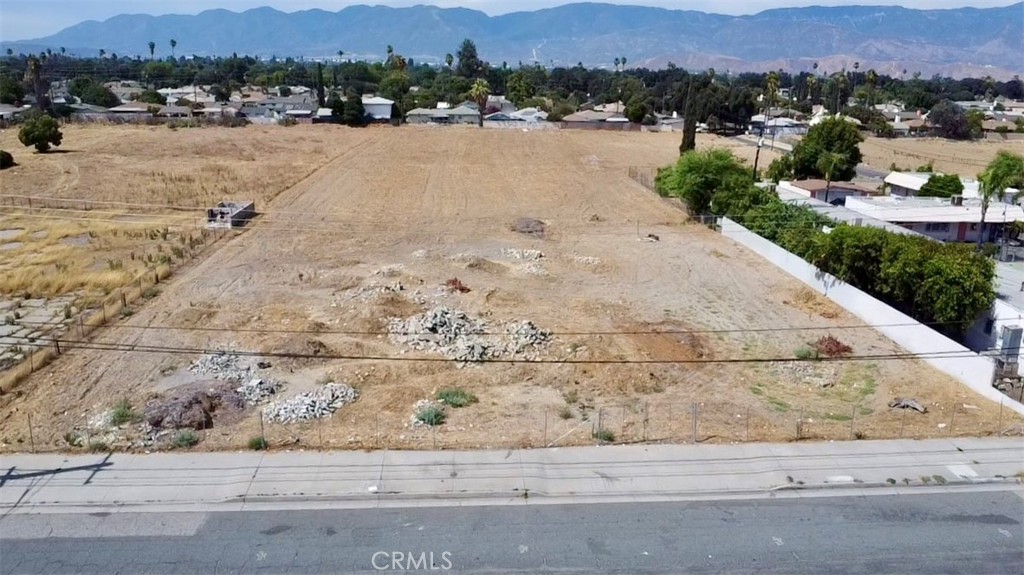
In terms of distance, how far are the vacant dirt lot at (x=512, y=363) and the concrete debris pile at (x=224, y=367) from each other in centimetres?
49

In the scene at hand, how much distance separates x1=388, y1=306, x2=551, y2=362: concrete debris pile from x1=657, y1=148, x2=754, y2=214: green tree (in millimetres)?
24848

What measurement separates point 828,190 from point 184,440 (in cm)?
4513

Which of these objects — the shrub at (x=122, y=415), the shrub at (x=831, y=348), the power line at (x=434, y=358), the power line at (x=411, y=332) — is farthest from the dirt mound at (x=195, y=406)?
the shrub at (x=831, y=348)

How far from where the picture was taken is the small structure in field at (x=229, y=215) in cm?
4631

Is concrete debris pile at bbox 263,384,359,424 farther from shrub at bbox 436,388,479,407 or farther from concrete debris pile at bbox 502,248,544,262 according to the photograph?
concrete debris pile at bbox 502,248,544,262

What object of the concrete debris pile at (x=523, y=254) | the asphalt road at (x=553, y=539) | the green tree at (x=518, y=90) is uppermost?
the green tree at (x=518, y=90)

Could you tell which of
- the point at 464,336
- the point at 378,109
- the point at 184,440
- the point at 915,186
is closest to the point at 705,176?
the point at 915,186

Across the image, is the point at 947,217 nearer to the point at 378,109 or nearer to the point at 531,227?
the point at 531,227

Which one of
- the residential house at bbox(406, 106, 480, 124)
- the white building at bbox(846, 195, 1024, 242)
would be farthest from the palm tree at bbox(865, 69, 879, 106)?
the white building at bbox(846, 195, 1024, 242)

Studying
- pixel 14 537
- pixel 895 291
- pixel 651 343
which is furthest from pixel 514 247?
pixel 14 537

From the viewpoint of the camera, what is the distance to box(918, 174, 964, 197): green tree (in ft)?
164

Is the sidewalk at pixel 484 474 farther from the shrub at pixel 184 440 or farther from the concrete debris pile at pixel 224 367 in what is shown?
the concrete debris pile at pixel 224 367

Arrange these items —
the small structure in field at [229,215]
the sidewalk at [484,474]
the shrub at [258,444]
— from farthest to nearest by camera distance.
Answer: the small structure in field at [229,215] → the shrub at [258,444] → the sidewalk at [484,474]

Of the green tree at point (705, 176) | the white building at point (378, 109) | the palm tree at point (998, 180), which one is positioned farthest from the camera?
the white building at point (378, 109)
